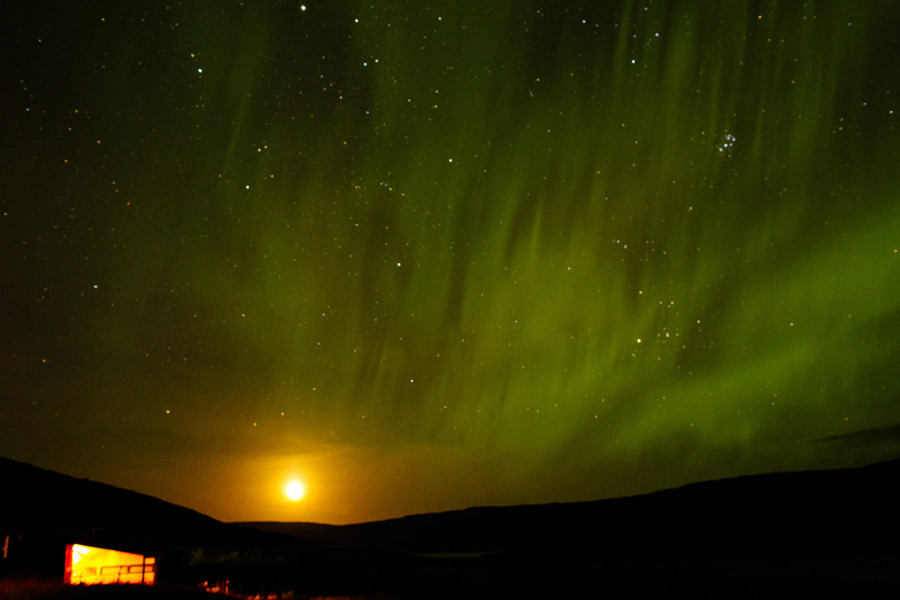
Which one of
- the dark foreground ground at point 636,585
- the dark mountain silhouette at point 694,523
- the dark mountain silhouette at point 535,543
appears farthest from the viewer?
the dark mountain silhouette at point 694,523

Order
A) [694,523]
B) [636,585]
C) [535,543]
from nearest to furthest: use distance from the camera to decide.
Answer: [636,585] < [694,523] < [535,543]

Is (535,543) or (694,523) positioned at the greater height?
(694,523)

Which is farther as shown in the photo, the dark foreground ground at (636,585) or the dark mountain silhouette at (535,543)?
the dark mountain silhouette at (535,543)

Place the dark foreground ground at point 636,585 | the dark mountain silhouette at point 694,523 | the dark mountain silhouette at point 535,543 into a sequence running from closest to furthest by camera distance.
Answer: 1. the dark foreground ground at point 636,585
2. the dark mountain silhouette at point 535,543
3. the dark mountain silhouette at point 694,523

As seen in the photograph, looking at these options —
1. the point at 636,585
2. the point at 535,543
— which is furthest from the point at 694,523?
the point at 636,585

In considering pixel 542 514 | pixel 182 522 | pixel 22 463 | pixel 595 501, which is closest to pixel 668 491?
pixel 595 501

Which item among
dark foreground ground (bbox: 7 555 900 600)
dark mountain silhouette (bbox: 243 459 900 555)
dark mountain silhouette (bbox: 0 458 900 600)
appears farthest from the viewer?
dark mountain silhouette (bbox: 243 459 900 555)

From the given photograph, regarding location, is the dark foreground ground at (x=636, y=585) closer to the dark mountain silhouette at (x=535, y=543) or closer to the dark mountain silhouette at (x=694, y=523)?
the dark mountain silhouette at (x=535, y=543)

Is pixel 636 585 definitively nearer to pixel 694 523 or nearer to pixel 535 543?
pixel 694 523

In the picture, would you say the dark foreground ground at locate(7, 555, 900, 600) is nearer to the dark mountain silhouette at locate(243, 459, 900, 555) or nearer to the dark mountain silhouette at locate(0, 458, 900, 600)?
the dark mountain silhouette at locate(0, 458, 900, 600)

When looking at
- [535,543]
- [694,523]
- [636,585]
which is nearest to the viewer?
[636,585]

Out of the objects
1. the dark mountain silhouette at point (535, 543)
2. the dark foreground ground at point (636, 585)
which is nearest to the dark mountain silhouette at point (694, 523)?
the dark mountain silhouette at point (535, 543)

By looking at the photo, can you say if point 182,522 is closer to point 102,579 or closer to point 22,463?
point 22,463

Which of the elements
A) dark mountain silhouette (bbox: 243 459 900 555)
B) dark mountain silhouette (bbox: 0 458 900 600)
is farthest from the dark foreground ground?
dark mountain silhouette (bbox: 243 459 900 555)
